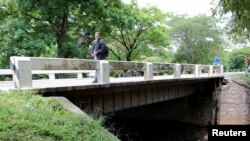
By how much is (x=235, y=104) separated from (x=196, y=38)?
31.2 metres

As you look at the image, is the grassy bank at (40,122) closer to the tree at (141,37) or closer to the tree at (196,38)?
the tree at (141,37)

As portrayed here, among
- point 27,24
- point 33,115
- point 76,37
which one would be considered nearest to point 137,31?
point 76,37

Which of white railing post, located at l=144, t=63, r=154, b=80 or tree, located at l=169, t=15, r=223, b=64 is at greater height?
tree, located at l=169, t=15, r=223, b=64

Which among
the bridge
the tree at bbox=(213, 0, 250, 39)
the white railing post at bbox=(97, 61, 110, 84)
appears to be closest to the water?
the bridge

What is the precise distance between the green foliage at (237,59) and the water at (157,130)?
41859mm

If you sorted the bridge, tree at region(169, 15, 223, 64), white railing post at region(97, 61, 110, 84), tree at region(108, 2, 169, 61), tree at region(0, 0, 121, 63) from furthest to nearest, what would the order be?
tree at region(169, 15, 223, 64) < tree at region(108, 2, 169, 61) < tree at region(0, 0, 121, 63) < white railing post at region(97, 61, 110, 84) < the bridge

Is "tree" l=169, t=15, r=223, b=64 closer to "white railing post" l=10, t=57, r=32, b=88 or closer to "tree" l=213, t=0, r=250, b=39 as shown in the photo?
"tree" l=213, t=0, r=250, b=39

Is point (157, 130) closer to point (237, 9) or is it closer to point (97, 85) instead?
point (237, 9)

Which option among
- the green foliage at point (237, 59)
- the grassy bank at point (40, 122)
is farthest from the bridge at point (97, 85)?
the green foliage at point (237, 59)

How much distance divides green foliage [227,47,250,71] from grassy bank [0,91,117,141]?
56.2m

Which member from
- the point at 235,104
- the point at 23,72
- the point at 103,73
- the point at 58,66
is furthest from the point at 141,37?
the point at 23,72

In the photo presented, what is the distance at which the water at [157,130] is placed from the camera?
1750cm

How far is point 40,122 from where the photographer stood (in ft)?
15.7

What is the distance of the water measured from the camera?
17.5 meters
